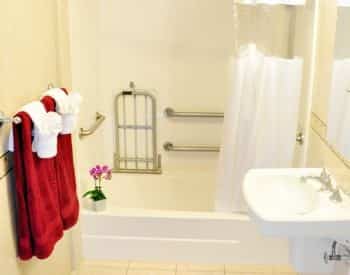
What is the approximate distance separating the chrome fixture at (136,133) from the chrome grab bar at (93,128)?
159 millimetres

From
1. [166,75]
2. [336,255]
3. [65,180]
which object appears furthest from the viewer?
[166,75]

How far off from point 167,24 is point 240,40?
0.84 meters

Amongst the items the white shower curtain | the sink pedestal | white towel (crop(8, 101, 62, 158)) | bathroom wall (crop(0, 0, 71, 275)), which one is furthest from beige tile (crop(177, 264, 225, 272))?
white towel (crop(8, 101, 62, 158))

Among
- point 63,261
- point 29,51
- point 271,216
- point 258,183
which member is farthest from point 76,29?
point 271,216

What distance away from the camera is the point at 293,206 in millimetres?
1871

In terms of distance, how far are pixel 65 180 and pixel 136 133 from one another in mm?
1420

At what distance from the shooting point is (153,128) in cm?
346

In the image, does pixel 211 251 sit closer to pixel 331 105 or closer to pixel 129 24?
pixel 331 105

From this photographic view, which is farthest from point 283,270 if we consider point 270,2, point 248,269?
point 270,2

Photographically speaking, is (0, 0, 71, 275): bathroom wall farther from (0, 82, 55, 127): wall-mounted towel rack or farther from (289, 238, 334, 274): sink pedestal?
(289, 238, 334, 274): sink pedestal

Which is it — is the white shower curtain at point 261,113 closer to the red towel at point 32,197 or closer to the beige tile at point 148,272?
the beige tile at point 148,272

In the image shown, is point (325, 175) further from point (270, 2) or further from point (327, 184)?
point (270, 2)

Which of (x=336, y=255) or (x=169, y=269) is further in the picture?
(x=169, y=269)

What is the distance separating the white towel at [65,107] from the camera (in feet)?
6.62
